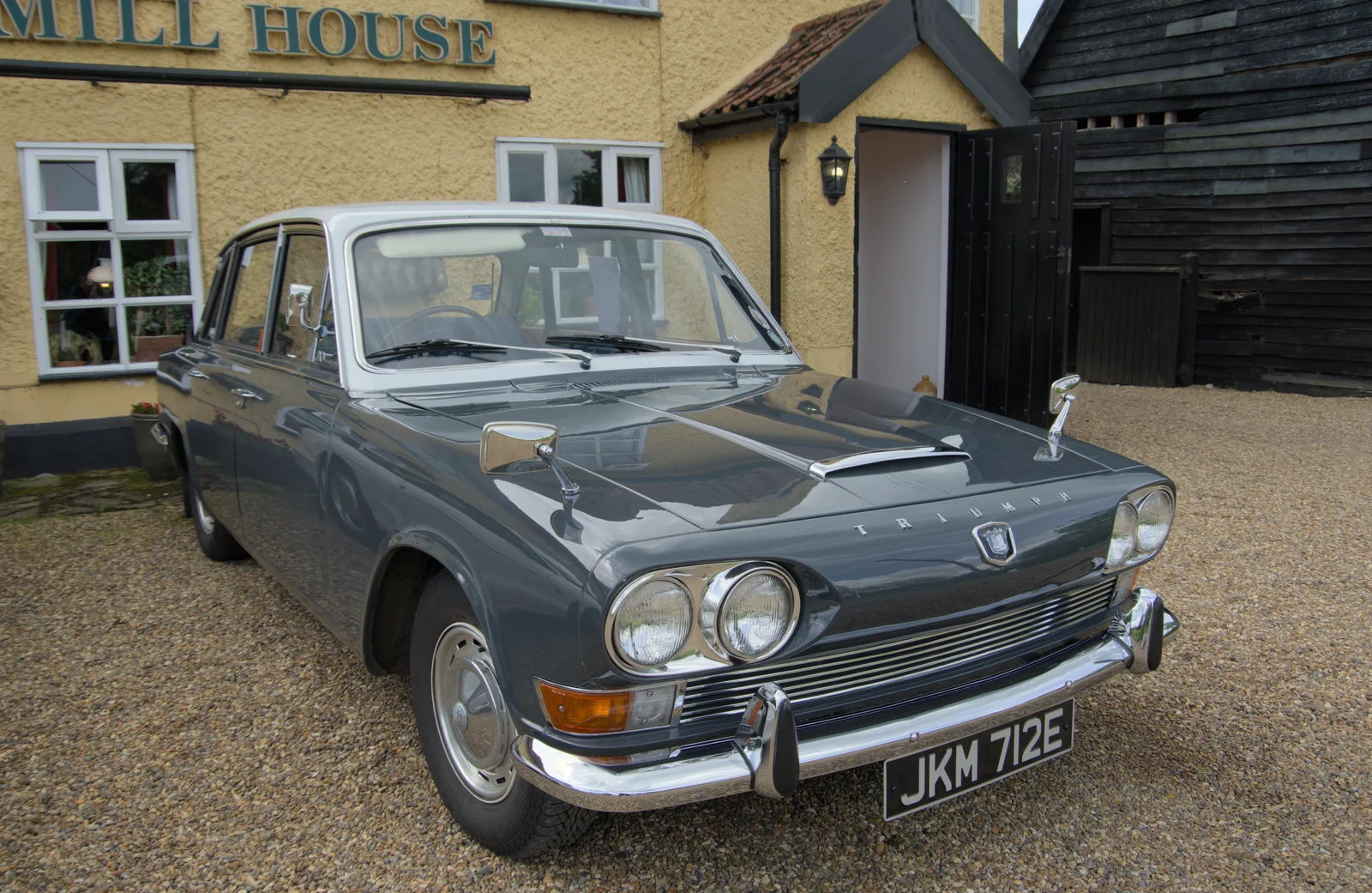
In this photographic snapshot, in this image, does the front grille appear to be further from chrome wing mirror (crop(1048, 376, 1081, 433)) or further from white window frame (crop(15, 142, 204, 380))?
Answer: white window frame (crop(15, 142, 204, 380))

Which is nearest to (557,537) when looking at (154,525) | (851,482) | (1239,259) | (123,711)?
(851,482)

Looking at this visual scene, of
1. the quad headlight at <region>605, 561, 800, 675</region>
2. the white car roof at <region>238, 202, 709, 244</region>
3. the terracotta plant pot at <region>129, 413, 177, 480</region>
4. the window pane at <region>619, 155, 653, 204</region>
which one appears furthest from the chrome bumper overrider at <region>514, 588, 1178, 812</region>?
the window pane at <region>619, 155, 653, 204</region>

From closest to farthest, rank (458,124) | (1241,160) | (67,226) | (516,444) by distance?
(516,444) < (67,226) < (458,124) < (1241,160)

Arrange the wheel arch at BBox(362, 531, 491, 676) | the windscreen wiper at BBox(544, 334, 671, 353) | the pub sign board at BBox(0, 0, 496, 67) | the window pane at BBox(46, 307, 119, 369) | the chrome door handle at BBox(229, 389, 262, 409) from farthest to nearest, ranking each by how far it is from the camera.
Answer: the window pane at BBox(46, 307, 119, 369), the pub sign board at BBox(0, 0, 496, 67), the chrome door handle at BBox(229, 389, 262, 409), the windscreen wiper at BBox(544, 334, 671, 353), the wheel arch at BBox(362, 531, 491, 676)

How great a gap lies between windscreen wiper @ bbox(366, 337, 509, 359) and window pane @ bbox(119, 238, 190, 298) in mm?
4780

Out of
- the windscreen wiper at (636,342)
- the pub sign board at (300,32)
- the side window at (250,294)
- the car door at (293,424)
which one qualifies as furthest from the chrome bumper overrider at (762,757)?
the pub sign board at (300,32)

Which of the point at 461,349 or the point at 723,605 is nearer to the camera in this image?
the point at 723,605

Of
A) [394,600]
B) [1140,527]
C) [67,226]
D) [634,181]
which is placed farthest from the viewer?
[634,181]

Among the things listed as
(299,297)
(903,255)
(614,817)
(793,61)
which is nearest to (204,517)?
(299,297)

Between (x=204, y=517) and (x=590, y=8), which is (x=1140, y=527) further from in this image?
(x=590, y=8)

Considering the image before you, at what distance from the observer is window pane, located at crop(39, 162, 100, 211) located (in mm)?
6648

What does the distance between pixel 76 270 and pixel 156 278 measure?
0.47 m

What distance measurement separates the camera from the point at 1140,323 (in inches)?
464

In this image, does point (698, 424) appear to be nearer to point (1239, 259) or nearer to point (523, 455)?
point (523, 455)
